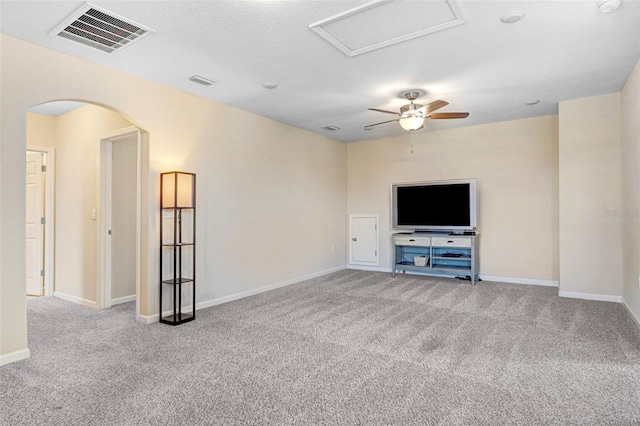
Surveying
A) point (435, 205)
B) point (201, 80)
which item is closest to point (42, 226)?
point (201, 80)

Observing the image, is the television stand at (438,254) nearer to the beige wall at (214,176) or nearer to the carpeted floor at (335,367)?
the beige wall at (214,176)

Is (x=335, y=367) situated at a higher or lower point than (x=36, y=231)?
lower

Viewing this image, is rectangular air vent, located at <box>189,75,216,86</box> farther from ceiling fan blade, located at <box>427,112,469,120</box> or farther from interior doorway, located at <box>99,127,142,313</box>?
ceiling fan blade, located at <box>427,112,469,120</box>

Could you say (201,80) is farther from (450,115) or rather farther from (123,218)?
(450,115)

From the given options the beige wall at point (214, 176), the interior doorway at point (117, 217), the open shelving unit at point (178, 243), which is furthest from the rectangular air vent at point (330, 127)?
the interior doorway at point (117, 217)

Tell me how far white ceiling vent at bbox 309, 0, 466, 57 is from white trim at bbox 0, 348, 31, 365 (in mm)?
3460

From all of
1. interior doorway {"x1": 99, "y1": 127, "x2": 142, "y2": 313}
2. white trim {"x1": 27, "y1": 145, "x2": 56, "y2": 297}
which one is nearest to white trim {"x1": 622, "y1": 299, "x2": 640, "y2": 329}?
interior doorway {"x1": 99, "y1": 127, "x2": 142, "y2": 313}

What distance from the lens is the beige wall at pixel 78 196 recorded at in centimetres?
450

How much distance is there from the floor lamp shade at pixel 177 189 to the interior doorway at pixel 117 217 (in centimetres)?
→ 73

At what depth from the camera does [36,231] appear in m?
4.99

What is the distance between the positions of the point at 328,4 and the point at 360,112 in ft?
9.11

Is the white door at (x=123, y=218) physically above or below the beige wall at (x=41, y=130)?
below

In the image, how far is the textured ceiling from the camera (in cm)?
257

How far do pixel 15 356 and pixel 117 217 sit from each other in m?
2.16
